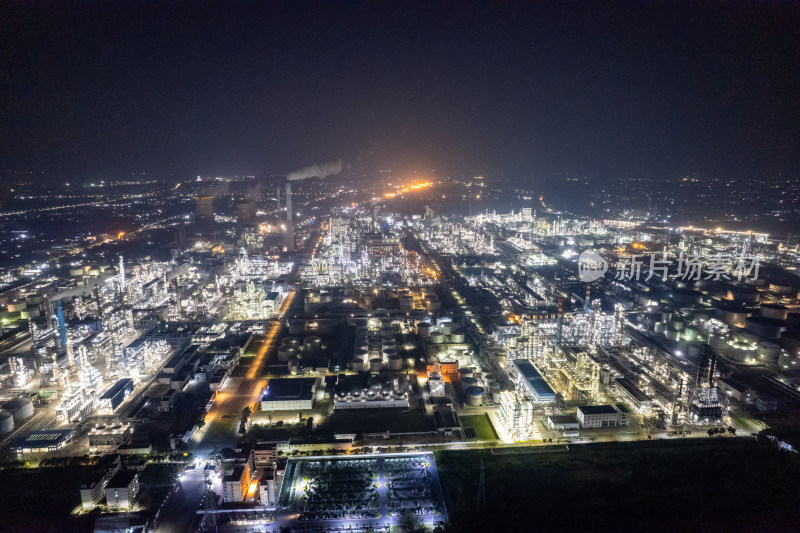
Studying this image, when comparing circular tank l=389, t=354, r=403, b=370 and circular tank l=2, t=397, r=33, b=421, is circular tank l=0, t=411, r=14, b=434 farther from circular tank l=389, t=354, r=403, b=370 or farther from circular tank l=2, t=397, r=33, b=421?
circular tank l=389, t=354, r=403, b=370

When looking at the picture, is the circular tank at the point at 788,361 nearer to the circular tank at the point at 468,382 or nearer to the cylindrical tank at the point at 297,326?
the circular tank at the point at 468,382

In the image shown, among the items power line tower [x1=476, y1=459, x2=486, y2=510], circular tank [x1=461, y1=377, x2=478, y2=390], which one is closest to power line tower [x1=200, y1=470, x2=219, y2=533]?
power line tower [x1=476, y1=459, x2=486, y2=510]

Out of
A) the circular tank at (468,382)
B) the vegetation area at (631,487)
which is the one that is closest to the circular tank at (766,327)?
the vegetation area at (631,487)

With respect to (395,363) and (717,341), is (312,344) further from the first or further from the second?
(717,341)

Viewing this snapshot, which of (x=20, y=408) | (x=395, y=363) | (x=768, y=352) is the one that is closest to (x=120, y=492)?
(x=20, y=408)

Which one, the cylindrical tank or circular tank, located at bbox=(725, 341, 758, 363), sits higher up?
circular tank, located at bbox=(725, 341, 758, 363)

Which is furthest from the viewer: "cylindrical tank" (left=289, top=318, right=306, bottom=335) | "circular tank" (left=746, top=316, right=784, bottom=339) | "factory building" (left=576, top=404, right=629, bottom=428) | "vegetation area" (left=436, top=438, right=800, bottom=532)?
"cylindrical tank" (left=289, top=318, right=306, bottom=335)
